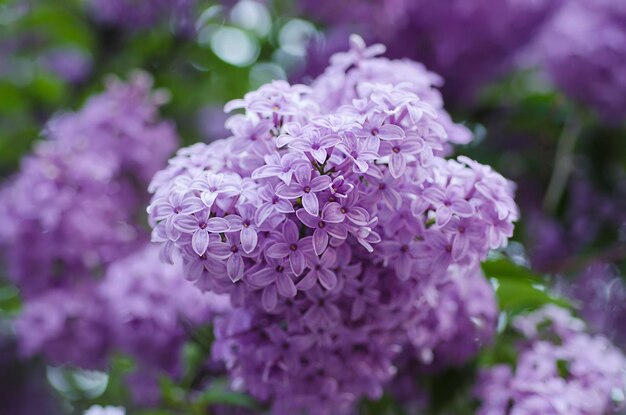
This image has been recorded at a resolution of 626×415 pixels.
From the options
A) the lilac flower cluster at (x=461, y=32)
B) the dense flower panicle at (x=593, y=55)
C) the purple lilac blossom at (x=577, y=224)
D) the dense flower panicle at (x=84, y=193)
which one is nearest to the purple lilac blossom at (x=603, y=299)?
the purple lilac blossom at (x=577, y=224)

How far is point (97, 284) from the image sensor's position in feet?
4.98

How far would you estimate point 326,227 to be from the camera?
0.79m

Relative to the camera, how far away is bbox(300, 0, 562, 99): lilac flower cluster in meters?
1.69

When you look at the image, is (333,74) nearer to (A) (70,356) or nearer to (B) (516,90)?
(A) (70,356)

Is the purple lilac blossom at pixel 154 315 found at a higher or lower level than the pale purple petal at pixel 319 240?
lower

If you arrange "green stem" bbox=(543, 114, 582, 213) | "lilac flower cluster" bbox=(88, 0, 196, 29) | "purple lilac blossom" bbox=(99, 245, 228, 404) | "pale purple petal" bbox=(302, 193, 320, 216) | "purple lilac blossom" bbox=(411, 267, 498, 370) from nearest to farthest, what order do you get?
"pale purple petal" bbox=(302, 193, 320, 216)
"purple lilac blossom" bbox=(411, 267, 498, 370)
"purple lilac blossom" bbox=(99, 245, 228, 404)
"green stem" bbox=(543, 114, 582, 213)
"lilac flower cluster" bbox=(88, 0, 196, 29)

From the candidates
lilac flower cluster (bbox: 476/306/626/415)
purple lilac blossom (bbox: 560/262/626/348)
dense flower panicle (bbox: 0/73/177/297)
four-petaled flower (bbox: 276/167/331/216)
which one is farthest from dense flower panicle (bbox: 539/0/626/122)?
four-petaled flower (bbox: 276/167/331/216)

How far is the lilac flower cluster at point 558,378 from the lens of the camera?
1031 millimetres

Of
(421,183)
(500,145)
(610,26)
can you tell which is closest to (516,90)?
(500,145)

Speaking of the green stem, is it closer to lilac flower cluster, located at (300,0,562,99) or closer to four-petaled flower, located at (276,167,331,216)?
lilac flower cluster, located at (300,0,562,99)

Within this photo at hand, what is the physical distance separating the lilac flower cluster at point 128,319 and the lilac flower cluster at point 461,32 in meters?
0.72

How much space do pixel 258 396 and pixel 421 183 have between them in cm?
33

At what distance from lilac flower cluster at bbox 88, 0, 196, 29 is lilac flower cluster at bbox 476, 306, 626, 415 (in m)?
1.18

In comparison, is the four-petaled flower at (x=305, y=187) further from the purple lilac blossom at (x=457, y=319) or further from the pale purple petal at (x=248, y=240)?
the purple lilac blossom at (x=457, y=319)
